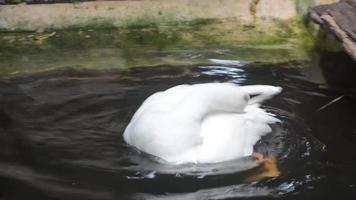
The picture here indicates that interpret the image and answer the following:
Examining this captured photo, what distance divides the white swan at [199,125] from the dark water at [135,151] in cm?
5

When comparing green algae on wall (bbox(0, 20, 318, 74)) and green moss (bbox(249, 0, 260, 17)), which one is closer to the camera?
green algae on wall (bbox(0, 20, 318, 74))

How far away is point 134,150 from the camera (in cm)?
270

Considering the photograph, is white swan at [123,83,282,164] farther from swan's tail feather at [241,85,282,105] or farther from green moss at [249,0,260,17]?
green moss at [249,0,260,17]

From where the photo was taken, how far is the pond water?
8.06 ft

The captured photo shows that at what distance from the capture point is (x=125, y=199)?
2.39 meters

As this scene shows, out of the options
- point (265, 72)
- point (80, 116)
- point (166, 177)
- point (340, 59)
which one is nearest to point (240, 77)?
point (265, 72)

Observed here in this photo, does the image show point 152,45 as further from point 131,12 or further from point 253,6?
point 253,6

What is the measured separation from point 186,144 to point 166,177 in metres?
0.15

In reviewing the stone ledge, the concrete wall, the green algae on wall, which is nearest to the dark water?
the green algae on wall

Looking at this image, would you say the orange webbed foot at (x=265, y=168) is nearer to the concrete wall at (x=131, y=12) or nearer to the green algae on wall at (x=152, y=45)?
the green algae on wall at (x=152, y=45)

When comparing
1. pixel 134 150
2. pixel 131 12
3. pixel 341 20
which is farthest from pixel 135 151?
pixel 131 12

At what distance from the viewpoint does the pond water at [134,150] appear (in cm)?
246

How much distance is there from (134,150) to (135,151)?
1 cm

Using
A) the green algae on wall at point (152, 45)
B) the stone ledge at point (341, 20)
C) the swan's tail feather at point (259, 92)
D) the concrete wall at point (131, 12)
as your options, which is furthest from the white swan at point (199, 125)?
the concrete wall at point (131, 12)
